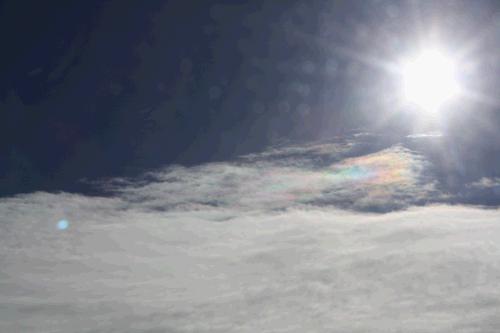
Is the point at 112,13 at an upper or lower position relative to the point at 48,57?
upper

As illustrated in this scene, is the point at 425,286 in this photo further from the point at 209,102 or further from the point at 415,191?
the point at 209,102

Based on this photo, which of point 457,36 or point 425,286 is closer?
point 425,286

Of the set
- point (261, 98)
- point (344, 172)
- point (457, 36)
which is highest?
point (457, 36)

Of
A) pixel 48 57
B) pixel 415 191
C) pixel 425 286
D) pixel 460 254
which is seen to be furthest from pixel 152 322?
pixel 48 57

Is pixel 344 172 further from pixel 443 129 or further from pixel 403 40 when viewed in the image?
pixel 403 40

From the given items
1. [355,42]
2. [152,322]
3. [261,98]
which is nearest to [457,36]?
[355,42]

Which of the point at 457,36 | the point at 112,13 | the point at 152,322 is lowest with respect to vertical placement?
the point at 152,322

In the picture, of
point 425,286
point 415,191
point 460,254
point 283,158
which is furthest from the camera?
point 283,158

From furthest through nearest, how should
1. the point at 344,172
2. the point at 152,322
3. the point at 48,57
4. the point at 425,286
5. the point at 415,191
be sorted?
1. the point at 48,57
2. the point at 344,172
3. the point at 415,191
4. the point at 425,286
5. the point at 152,322

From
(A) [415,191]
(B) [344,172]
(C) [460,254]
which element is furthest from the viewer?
(B) [344,172]
